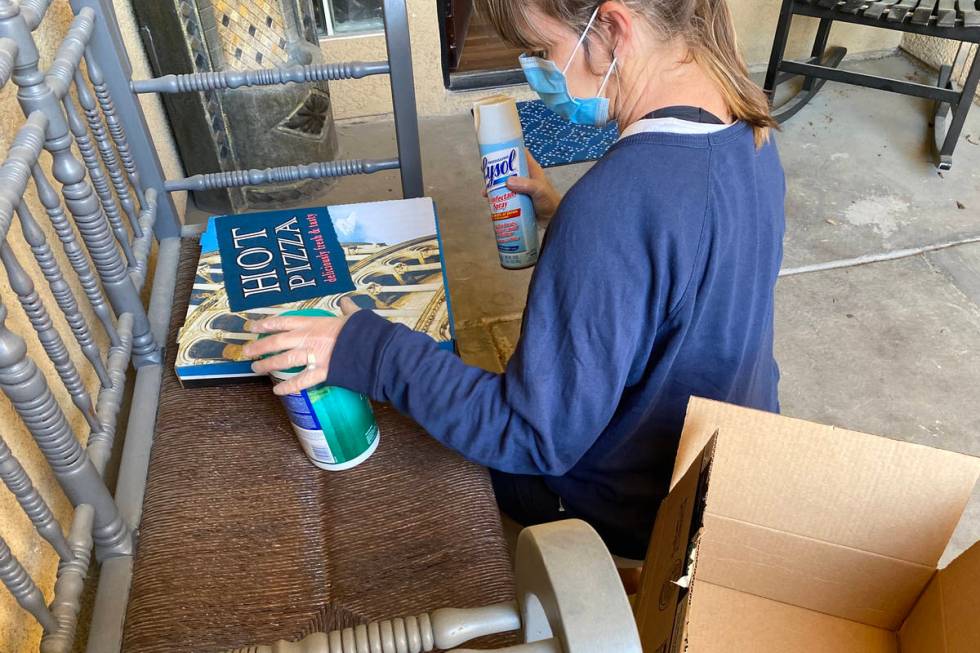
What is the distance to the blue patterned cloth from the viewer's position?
8.60 ft

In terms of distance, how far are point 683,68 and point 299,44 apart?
1559mm

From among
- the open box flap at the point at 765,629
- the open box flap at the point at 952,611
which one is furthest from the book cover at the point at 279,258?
the open box flap at the point at 952,611

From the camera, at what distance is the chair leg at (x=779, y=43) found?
104 inches

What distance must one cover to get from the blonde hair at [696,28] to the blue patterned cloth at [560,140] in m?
1.72

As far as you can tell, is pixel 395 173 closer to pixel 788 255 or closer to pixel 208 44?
pixel 208 44

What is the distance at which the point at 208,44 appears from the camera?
1916 mm

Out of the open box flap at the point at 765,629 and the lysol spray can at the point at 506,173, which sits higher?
the lysol spray can at the point at 506,173

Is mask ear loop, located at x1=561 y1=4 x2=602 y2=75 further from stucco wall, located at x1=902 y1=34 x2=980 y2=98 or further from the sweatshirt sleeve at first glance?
stucco wall, located at x1=902 y1=34 x2=980 y2=98

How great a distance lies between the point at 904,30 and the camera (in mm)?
2383

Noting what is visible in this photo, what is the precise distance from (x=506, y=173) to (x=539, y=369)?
460 mm

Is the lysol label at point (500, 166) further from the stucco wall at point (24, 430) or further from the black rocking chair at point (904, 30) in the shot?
the black rocking chair at point (904, 30)

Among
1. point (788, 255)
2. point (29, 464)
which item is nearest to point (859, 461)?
point (29, 464)

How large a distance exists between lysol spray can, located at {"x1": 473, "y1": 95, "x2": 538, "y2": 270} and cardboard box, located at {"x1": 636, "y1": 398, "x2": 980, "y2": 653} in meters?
0.48

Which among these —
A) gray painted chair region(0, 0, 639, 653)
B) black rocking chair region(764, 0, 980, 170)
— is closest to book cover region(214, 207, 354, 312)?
gray painted chair region(0, 0, 639, 653)
